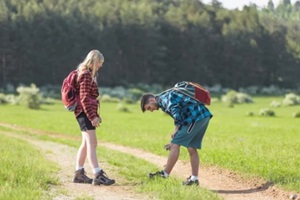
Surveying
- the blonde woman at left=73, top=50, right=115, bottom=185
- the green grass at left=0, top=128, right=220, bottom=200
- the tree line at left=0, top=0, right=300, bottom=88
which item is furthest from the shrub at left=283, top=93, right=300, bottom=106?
the blonde woman at left=73, top=50, right=115, bottom=185

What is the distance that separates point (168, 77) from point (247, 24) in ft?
91.9

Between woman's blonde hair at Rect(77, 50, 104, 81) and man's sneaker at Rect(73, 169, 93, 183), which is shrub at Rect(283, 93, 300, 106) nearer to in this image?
man's sneaker at Rect(73, 169, 93, 183)

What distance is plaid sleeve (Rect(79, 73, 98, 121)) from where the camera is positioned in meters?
10.1

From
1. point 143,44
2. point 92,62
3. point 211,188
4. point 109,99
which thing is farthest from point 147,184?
point 143,44

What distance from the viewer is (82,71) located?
1018 cm

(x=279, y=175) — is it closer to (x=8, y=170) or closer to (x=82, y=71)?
(x=82, y=71)

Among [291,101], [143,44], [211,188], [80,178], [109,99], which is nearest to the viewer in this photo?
[80,178]

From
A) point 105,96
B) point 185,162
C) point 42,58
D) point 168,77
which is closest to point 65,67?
point 42,58

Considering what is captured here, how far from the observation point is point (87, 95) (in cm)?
1010

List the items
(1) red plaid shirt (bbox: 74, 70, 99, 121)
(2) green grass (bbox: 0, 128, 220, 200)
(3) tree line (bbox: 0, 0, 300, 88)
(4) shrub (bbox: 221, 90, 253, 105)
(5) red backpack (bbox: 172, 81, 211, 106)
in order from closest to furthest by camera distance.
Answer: (2) green grass (bbox: 0, 128, 220, 200), (1) red plaid shirt (bbox: 74, 70, 99, 121), (5) red backpack (bbox: 172, 81, 211, 106), (4) shrub (bbox: 221, 90, 253, 105), (3) tree line (bbox: 0, 0, 300, 88)

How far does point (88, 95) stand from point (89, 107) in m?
0.23

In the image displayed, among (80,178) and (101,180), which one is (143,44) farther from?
(101,180)

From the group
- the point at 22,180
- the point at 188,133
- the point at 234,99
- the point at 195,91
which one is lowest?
the point at 234,99

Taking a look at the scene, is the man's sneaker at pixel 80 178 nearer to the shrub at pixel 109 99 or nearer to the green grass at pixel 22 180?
the green grass at pixel 22 180
